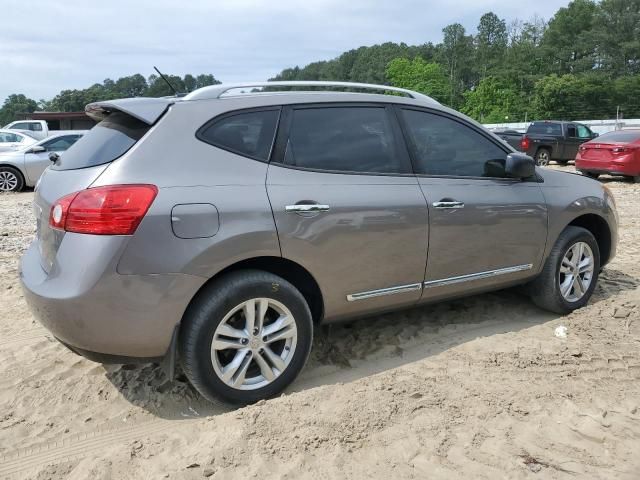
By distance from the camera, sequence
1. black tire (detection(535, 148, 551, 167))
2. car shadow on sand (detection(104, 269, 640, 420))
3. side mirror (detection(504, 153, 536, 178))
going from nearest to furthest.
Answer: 1. car shadow on sand (detection(104, 269, 640, 420))
2. side mirror (detection(504, 153, 536, 178))
3. black tire (detection(535, 148, 551, 167))

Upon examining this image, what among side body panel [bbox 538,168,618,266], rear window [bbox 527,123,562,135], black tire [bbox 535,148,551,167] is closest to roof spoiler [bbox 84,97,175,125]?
side body panel [bbox 538,168,618,266]

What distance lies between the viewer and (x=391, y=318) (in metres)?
4.50

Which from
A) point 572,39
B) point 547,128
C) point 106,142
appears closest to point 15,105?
point 572,39

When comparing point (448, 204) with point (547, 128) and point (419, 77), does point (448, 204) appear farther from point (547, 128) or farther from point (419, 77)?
point (419, 77)

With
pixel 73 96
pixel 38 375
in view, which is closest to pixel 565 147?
pixel 38 375

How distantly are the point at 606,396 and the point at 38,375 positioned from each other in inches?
134

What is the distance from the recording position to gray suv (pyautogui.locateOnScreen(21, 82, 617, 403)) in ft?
9.17

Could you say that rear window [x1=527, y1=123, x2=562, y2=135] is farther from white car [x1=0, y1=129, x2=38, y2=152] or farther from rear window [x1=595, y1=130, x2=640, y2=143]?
white car [x1=0, y1=129, x2=38, y2=152]

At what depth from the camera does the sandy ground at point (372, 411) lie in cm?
264

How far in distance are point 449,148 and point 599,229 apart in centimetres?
189

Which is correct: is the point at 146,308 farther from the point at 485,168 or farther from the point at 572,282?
the point at 572,282

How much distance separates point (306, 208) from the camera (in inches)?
125

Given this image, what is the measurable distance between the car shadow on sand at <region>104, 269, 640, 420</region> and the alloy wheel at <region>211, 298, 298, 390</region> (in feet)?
0.69

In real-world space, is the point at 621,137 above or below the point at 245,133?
below
